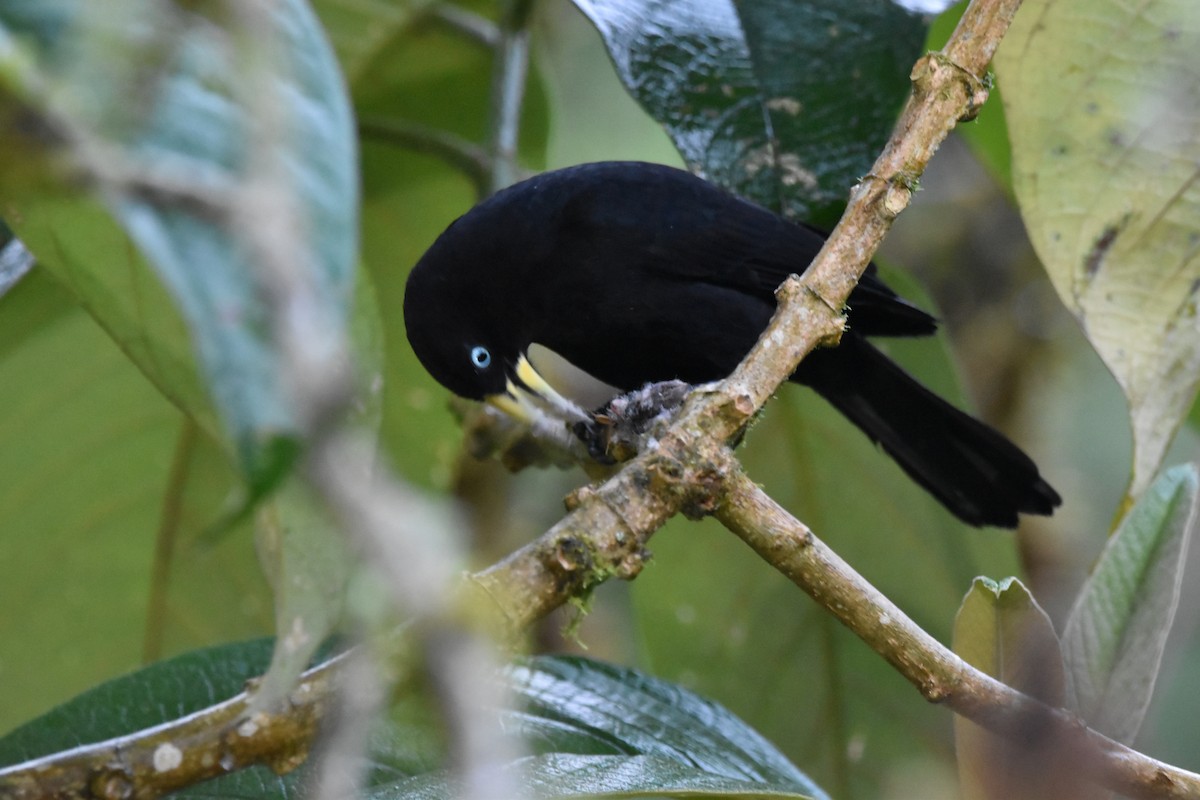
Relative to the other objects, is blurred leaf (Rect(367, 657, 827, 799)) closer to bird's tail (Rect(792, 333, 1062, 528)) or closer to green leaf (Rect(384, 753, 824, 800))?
green leaf (Rect(384, 753, 824, 800))

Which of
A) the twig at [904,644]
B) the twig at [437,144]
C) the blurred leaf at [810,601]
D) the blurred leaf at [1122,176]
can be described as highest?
the blurred leaf at [1122,176]

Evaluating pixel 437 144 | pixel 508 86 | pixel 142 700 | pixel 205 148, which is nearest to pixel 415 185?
pixel 437 144

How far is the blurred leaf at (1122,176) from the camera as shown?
1.66m

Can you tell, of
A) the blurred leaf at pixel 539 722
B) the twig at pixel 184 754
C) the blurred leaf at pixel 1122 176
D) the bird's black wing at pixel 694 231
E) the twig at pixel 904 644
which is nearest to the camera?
the twig at pixel 184 754

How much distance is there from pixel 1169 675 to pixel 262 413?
4.79 meters

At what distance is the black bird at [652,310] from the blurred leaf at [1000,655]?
99 centimetres

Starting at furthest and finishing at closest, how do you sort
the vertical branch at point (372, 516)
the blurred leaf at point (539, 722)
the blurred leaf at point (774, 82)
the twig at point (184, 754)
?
the blurred leaf at point (774, 82)
the blurred leaf at point (539, 722)
the twig at point (184, 754)
the vertical branch at point (372, 516)

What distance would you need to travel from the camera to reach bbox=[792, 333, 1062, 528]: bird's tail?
2.46 meters

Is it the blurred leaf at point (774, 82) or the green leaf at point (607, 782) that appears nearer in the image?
the green leaf at point (607, 782)

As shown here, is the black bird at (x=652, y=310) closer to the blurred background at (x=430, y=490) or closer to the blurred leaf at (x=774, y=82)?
the blurred background at (x=430, y=490)

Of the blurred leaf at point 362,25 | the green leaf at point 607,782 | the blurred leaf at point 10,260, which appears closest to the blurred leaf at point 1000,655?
the green leaf at point 607,782

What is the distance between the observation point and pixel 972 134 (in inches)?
89.4

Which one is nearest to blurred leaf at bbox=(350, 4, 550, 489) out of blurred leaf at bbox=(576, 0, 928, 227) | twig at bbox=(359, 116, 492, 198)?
twig at bbox=(359, 116, 492, 198)

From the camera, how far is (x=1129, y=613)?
1.43 metres
